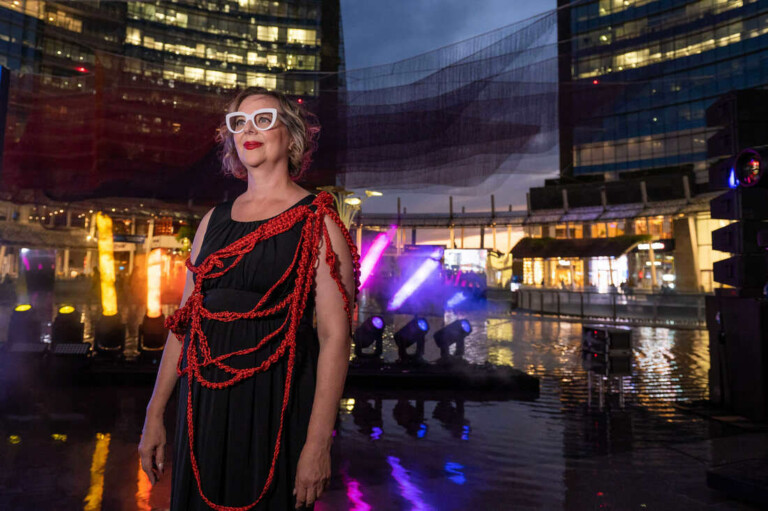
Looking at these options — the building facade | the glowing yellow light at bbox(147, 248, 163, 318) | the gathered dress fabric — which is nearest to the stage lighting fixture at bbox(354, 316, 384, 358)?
the building facade

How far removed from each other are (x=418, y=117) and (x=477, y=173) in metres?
1.28

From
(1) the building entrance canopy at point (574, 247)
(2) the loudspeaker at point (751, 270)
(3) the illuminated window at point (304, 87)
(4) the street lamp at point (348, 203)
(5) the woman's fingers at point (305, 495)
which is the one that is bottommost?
(5) the woman's fingers at point (305, 495)

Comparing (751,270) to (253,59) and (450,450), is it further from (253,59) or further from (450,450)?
(253,59)

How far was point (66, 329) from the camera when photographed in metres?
8.20

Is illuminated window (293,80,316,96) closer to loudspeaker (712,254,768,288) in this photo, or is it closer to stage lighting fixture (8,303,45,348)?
stage lighting fixture (8,303,45,348)

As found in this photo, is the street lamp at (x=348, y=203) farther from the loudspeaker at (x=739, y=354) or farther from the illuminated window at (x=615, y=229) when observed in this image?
the illuminated window at (x=615, y=229)

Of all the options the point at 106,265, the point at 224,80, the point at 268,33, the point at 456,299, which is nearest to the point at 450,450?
the point at 106,265

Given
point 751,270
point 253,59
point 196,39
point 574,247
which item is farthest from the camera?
point 574,247

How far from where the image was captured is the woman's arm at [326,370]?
4.83ft

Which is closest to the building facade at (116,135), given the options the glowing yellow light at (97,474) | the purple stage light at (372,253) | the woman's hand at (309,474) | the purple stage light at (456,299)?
the glowing yellow light at (97,474)

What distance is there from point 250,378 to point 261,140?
0.80 metres

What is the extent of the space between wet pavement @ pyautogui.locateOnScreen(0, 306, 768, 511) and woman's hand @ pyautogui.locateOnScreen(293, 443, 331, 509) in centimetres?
241

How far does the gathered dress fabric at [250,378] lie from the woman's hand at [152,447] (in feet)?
0.37

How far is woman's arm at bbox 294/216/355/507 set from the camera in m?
1.47
